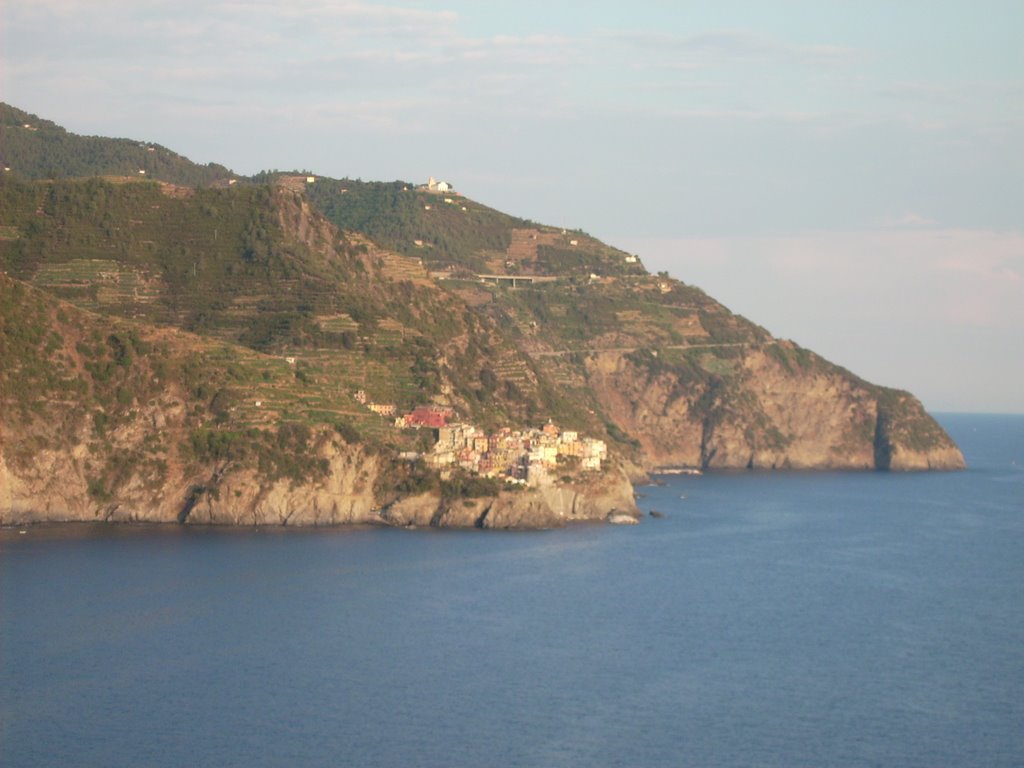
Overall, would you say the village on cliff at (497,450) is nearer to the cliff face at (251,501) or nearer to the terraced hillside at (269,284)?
the cliff face at (251,501)

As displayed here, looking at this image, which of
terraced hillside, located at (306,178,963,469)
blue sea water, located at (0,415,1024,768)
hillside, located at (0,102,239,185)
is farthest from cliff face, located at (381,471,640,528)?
hillside, located at (0,102,239,185)

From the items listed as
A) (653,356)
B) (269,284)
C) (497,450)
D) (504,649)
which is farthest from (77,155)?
(504,649)

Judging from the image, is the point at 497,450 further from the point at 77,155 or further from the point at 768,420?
the point at 77,155

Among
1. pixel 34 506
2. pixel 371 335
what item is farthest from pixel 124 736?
pixel 371 335

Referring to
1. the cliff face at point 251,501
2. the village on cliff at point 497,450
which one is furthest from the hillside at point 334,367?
the village on cliff at point 497,450

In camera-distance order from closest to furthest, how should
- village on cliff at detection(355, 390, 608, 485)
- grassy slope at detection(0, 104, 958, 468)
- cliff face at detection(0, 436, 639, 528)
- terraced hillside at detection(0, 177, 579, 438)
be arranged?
cliff face at detection(0, 436, 639, 528) < village on cliff at detection(355, 390, 608, 485) < terraced hillside at detection(0, 177, 579, 438) < grassy slope at detection(0, 104, 958, 468)

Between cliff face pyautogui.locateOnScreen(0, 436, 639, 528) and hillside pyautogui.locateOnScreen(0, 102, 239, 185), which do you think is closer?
cliff face pyautogui.locateOnScreen(0, 436, 639, 528)

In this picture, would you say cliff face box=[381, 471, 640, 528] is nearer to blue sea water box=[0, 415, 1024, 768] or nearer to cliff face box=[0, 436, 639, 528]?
cliff face box=[0, 436, 639, 528]

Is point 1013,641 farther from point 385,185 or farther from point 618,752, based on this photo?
point 385,185
